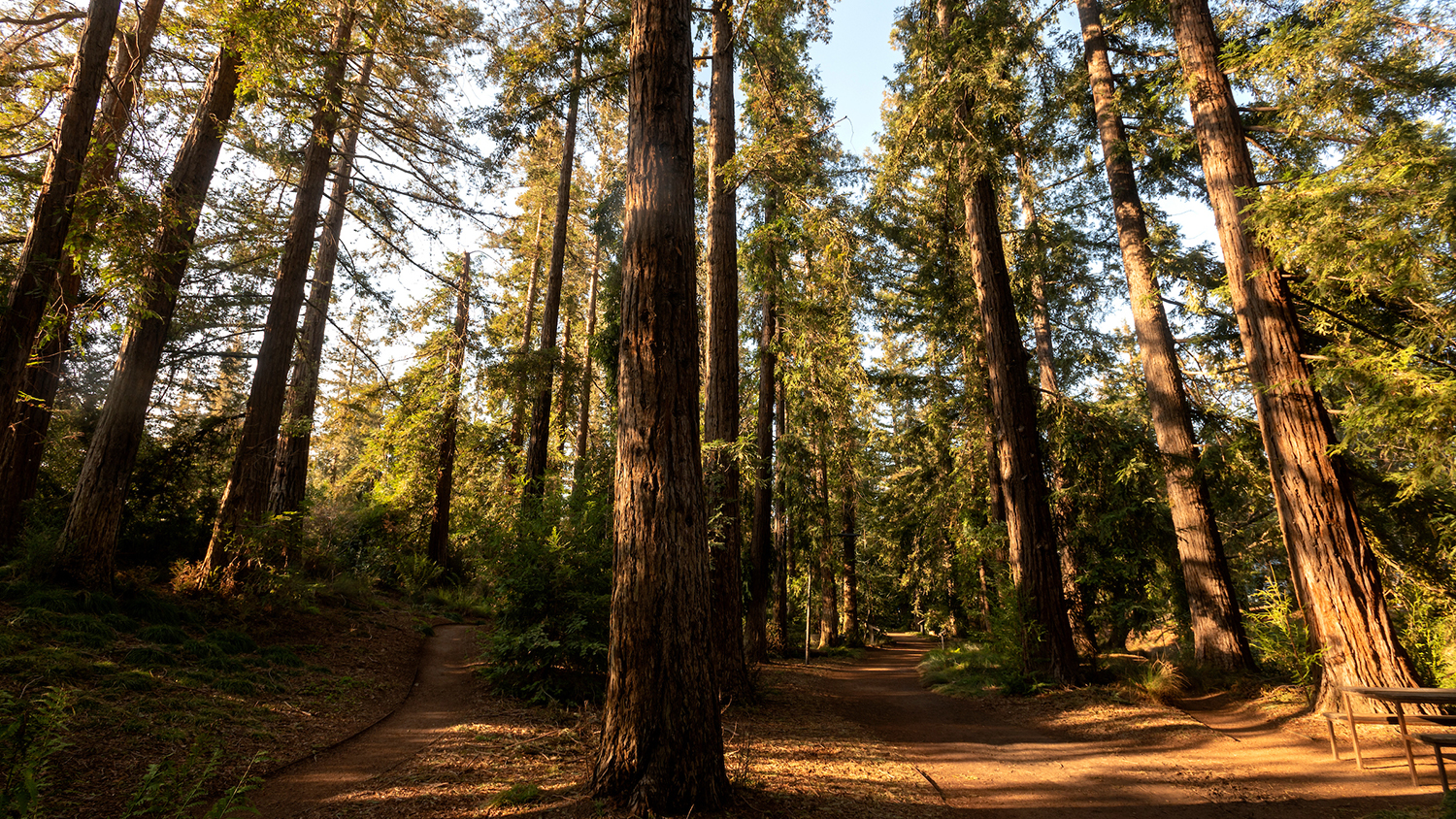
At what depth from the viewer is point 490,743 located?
5660 mm

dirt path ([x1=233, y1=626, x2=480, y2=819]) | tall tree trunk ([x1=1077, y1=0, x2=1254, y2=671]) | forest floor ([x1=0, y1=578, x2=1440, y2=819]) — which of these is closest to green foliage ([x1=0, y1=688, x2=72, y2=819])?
forest floor ([x1=0, y1=578, x2=1440, y2=819])

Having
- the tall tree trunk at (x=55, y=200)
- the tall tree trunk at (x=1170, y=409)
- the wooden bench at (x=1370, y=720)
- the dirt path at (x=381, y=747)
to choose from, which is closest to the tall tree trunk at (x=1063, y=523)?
the tall tree trunk at (x=1170, y=409)

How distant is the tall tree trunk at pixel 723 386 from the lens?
8.39 meters

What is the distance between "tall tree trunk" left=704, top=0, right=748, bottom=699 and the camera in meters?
8.39

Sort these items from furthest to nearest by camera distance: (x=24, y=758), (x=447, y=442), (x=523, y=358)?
(x=447, y=442)
(x=523, y=358)
(x=24, y=758)

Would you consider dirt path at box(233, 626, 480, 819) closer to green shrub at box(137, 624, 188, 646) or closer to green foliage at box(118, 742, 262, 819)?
green foliage at box(118, 742, 262, 819)

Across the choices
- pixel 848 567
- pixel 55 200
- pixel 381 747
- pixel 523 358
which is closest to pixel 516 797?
pixel 381 747

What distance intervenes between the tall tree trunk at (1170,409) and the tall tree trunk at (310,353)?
13227 millimetres

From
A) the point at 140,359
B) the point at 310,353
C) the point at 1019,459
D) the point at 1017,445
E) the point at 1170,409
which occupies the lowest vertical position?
the point at 1019,459

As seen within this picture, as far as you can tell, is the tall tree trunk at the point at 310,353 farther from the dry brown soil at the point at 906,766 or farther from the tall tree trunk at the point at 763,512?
the tall tree trunk at the point at 763,512

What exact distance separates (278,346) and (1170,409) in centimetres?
1567

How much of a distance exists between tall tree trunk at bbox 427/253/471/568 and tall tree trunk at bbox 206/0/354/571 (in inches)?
134

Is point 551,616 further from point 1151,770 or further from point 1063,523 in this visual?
point 1063,523

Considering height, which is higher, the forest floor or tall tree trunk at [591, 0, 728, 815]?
tall tree trunk at [591, 0, 728, 815]
